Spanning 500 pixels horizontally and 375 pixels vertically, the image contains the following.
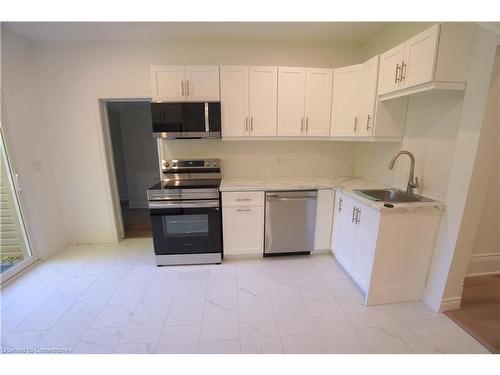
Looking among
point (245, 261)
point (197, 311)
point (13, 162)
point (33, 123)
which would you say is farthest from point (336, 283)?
point (33, 123)

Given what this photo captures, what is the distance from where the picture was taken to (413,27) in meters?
2.01

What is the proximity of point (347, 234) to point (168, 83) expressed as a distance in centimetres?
260

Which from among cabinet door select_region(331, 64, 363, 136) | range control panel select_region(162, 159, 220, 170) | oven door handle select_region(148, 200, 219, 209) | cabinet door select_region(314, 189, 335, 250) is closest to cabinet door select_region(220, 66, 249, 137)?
range control panel select_region(162, 159, 220, 170)

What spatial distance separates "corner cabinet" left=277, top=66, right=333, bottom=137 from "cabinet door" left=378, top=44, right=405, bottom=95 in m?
0.63

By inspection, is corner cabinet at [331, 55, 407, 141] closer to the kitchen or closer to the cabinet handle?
the kitchen

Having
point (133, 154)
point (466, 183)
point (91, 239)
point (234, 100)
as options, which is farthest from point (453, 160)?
point (133, 154)

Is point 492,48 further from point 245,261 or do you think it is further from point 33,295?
point 33,295

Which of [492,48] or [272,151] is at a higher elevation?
[492,48]

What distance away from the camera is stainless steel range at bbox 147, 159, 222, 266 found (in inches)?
93.0

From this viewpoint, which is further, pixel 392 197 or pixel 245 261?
pixel 245 261

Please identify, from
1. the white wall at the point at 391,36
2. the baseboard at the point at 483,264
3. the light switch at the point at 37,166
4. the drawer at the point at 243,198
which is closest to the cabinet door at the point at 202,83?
the drawer at the point at 243,198

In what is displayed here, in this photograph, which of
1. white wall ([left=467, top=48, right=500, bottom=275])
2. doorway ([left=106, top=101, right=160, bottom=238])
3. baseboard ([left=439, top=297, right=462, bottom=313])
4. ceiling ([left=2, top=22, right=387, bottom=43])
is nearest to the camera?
baseboard ([left=439, top=297, right=462, bottom=313])

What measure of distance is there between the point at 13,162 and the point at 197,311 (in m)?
2.58
